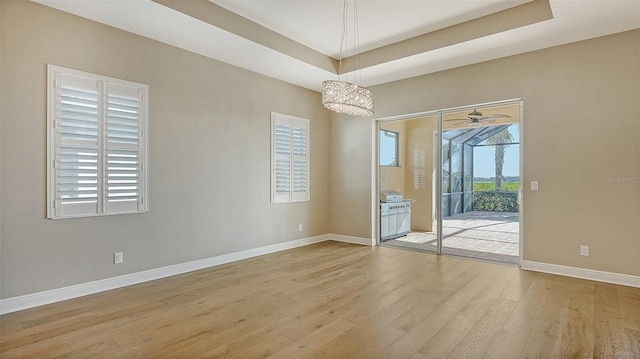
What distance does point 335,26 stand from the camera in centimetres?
431

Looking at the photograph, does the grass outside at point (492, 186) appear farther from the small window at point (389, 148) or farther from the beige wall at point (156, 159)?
the beige wall at point (156, 159)

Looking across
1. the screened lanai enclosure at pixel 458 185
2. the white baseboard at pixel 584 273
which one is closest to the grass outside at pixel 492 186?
the screened lanai enclosure at pixel 458 185

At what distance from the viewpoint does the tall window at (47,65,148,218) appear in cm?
330

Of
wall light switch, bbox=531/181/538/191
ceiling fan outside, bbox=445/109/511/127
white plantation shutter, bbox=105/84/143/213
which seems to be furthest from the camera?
ceiling fan outside, bbox=445/109/511/127

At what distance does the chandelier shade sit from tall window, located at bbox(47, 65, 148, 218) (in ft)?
7.54

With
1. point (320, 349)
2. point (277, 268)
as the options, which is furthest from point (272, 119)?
point (320, 349)

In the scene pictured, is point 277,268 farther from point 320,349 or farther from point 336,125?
point 336,125

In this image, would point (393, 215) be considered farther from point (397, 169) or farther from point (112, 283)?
point (112, 283)

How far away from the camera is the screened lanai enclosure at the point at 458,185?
4.89m

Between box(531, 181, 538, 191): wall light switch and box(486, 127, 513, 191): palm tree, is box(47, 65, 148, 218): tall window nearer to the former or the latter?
box(486, 127, 513, 191): palm tree

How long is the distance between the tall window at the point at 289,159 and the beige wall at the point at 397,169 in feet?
4.90

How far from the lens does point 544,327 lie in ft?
8.88

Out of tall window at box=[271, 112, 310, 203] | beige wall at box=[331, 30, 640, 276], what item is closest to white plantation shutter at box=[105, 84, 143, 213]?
tall window at box=[271, 112, 310, 203]

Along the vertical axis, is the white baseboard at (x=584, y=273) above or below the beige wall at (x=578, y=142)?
below
